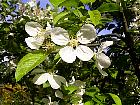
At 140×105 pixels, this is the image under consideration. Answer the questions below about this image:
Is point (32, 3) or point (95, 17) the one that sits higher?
point (32, 3)

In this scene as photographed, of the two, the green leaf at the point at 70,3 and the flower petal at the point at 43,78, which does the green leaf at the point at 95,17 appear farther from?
the flower petal at the point at 43,78

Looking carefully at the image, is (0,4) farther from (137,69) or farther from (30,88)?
(137,69)

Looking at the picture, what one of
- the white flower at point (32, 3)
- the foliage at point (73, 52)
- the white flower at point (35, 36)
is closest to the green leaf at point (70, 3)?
the foliage at point (73, 52)

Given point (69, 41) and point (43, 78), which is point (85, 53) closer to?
point (69, 41)

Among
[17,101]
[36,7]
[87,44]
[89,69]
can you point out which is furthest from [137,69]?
[36,7]

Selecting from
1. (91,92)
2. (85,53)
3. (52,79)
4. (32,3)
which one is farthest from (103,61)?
(32,3)

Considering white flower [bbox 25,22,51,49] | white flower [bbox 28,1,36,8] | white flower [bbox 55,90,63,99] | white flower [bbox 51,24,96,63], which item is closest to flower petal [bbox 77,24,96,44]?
white flower [bbox 51,24,96,63]

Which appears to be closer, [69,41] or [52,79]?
[69,41]
